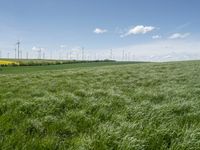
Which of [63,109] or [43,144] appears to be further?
[63,109]

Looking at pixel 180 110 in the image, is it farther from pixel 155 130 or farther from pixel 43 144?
pixel 43 144

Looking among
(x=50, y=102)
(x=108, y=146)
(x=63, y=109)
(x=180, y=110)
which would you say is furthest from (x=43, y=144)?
(x=180, y=110)

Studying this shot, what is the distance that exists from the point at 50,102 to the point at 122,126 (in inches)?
142

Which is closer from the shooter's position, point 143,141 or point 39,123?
point 143,141

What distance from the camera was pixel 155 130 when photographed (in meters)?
5.16

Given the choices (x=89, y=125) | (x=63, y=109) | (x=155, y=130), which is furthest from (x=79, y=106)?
(x=155, y=130)

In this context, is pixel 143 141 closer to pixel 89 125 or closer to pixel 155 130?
pixel 155 130

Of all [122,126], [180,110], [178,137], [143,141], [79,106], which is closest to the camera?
[143,141]

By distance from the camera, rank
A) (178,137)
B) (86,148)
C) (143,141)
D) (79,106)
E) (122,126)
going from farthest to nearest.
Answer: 1. (79,106)
2. (122,126)
3. (178,137)
4. (143,141)
5. (86,148)

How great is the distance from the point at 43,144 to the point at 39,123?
1426 millimetres

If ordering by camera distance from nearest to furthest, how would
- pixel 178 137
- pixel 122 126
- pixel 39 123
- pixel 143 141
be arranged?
pixel 143 141
pixel 178 137
pixel 122 126
pixel 39 123

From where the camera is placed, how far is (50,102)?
324 inches

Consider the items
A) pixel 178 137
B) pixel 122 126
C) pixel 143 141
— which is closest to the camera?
pixel 143 141

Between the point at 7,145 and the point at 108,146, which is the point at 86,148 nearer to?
the point at 108,146
